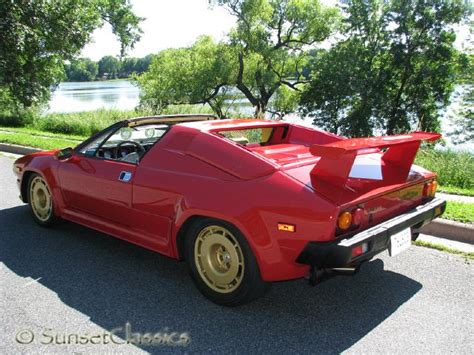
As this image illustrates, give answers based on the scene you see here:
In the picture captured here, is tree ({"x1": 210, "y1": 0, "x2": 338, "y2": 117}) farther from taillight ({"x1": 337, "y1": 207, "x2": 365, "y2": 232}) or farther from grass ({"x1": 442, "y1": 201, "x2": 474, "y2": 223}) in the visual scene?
taillight ({"x1": 337, "y1": 207, "x2": 365, "y2": 232})

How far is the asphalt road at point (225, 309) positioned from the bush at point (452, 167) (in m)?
4.29

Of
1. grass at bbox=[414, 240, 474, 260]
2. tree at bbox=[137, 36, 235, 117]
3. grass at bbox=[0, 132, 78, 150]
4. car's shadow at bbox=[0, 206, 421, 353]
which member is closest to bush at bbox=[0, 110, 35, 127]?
grass at bbox=[0, 132, 78, 150]

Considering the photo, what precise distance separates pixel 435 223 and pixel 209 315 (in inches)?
120

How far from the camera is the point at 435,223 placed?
16.6 feet

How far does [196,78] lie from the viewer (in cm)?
4053

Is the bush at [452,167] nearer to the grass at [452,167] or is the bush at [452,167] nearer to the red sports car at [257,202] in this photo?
the grass at [452,167]

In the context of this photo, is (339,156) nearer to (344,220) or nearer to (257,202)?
(344,220)

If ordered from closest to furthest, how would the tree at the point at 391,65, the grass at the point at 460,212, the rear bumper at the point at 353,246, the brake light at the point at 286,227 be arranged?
the rear bumper at the point at 353,246
the brake light at the point at 286,227
the grass at the point at 460,212
the tree at the point at 391,65

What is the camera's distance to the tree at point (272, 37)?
135 ft

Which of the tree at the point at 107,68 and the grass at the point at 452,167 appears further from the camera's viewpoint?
the tree at the point at 107,68

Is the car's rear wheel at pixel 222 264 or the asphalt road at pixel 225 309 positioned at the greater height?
the car's rear wheel at pixel 222 264

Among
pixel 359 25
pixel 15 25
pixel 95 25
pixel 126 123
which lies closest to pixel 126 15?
pixel 95 25

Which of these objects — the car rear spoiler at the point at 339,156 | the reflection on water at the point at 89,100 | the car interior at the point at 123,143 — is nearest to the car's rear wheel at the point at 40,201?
the car interior at the point at 123,143

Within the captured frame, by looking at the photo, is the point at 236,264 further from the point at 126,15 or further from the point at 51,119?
the point at 126,15
